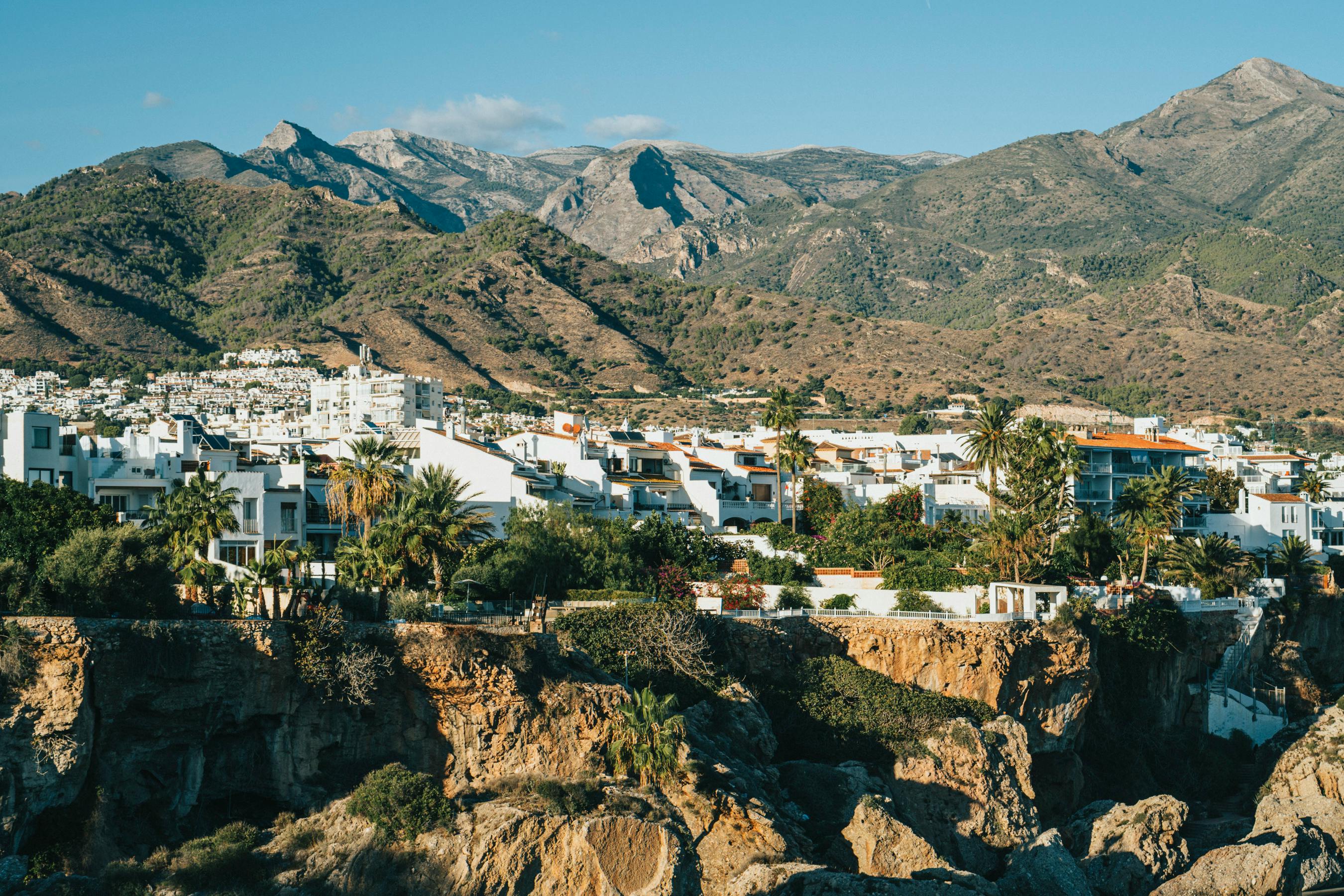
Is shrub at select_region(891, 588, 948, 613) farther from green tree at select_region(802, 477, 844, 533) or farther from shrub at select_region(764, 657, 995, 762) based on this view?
green tree at select_region(802, 477, 844, 533)

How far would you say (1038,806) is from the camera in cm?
4850

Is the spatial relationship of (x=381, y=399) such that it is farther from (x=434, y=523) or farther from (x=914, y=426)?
(x=434, y=523)

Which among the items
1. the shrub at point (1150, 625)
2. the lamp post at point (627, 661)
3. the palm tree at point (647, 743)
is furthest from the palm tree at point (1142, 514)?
the palm tree at point (647, 743)

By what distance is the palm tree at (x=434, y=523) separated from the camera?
4453cm

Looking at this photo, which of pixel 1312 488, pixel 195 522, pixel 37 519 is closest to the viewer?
pixel 195 522

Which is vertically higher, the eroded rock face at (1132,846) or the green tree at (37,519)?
the green tree at (37,519)

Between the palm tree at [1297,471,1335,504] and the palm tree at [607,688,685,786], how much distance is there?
173 feet

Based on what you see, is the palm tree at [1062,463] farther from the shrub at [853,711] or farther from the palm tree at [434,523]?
the palm tree at [434,523]

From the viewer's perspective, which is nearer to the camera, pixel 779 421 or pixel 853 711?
pixel 853 711

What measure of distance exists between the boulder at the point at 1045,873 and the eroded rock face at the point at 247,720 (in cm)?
1257

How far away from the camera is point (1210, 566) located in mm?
62406

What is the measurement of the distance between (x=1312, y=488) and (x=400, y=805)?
6183cm

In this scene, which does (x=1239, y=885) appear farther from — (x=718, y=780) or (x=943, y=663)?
(x=718, y=780)

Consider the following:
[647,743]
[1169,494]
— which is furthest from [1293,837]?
[647,743]
